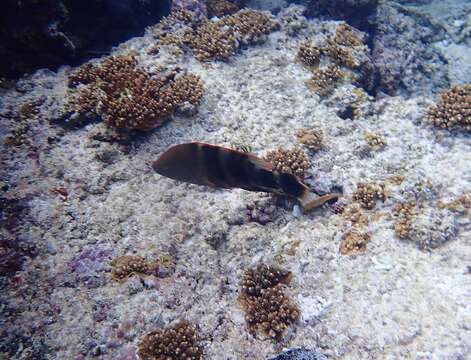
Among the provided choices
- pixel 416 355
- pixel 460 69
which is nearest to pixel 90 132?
pixel 416 355

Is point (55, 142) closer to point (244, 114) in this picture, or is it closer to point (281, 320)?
point (244, 114)

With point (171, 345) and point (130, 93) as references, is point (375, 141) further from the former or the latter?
point (171, 345)

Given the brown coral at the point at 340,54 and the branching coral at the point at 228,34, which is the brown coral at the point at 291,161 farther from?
the branching coral at the point at 228,34

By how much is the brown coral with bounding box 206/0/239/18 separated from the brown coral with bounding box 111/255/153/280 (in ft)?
22.1

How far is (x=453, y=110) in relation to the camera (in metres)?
5.91

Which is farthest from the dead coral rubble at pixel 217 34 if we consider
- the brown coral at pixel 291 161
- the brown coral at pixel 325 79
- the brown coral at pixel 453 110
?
the brown coral at pixel 453 110

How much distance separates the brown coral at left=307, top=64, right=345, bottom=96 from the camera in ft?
21.8

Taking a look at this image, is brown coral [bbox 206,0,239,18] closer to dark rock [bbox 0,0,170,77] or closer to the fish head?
dark rock [bbox 0,0,170,77]

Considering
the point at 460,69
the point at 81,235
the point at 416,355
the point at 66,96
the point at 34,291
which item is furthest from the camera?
the point at 460,69

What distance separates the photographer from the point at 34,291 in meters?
4.09

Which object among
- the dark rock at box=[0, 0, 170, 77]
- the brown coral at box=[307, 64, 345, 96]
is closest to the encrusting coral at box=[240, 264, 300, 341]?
the brown coral at box=[307, 64, 345, 96]

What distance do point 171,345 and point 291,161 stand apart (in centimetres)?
310

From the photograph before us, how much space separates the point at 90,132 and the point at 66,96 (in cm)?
99

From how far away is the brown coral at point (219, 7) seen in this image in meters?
8.78
